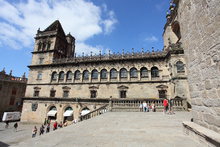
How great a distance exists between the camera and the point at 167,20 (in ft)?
73.2

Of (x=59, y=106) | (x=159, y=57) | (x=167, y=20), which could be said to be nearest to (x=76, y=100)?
(x=59, y=106)

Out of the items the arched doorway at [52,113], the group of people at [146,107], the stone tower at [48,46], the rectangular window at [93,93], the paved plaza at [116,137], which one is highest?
the stone tower at [48,46]

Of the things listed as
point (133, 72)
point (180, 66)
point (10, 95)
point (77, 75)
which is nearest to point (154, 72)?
point (133, 72)

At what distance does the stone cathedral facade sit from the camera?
20.0 m

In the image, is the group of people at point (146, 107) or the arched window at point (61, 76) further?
the arched window at point (61, 76)

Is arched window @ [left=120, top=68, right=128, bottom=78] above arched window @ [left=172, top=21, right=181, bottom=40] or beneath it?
beneath

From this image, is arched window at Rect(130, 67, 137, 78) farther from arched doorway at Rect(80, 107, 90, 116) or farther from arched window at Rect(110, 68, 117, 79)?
arched doorway at Rect(80, 107, 90, 116)

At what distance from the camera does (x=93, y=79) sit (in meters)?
23.2

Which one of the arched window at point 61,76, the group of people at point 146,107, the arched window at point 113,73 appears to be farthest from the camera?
the arched window at point 61,76

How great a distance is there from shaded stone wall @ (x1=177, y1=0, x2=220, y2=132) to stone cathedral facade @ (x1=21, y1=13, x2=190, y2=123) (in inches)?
580

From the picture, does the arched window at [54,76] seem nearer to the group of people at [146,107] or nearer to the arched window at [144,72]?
the arched window at [144,72]

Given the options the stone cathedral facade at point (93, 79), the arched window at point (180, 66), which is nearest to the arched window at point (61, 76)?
the stone cathedral facade at point (93, 79)

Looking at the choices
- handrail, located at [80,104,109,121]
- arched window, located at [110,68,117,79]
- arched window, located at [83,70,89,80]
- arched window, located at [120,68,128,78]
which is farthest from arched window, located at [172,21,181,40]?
arched window, located at [83,70,89,80]

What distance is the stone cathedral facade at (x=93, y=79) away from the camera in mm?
19953
